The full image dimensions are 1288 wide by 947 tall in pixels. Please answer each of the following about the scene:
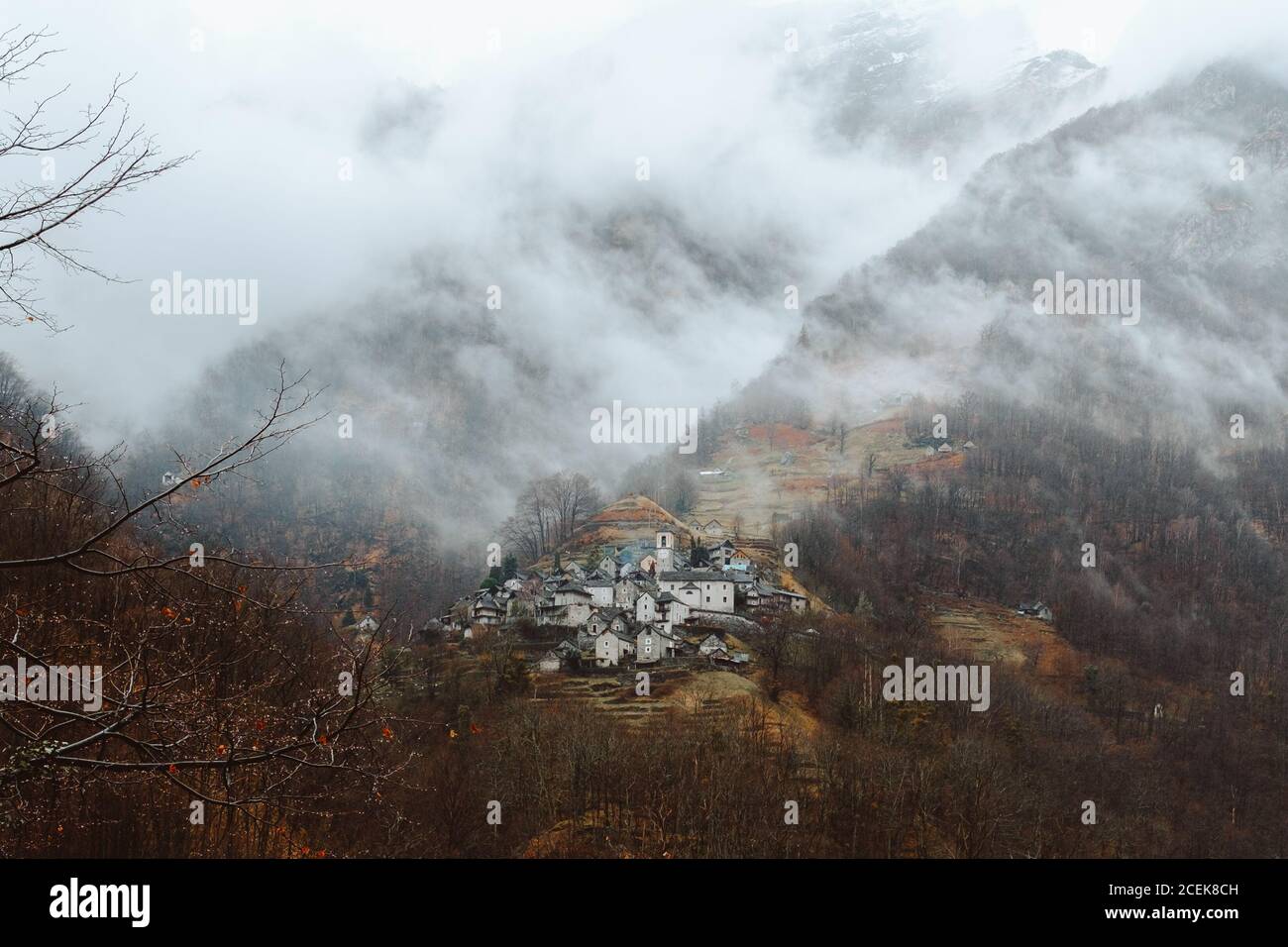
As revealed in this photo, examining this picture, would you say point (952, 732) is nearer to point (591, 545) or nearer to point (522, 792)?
point (522, 792)

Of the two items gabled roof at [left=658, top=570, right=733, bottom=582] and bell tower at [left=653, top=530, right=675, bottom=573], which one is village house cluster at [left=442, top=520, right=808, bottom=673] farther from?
bell tower at [left=653, top=530, right=675, bottom=573]
